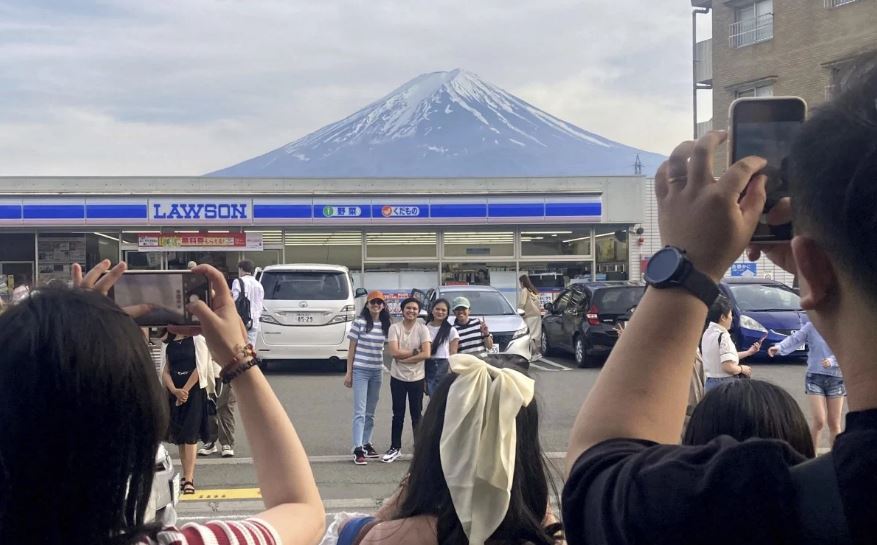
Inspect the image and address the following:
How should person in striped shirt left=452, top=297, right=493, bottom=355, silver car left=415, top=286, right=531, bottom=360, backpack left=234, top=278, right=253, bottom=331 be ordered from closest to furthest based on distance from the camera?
person in striped shirt left=452, top=297, right=493, bottom=355 < backpack left=234, top=278, right=253, bottom=331 < silver car left=415, top=286, right=531, bottom=360

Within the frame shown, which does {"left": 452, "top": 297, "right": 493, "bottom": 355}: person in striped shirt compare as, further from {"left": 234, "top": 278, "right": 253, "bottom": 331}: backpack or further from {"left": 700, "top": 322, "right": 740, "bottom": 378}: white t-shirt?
{"left": 234, "top": 278, "right": 253, "bottom": 331}: backpack

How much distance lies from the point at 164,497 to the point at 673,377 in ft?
5.61

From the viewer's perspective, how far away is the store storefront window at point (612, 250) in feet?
77.9

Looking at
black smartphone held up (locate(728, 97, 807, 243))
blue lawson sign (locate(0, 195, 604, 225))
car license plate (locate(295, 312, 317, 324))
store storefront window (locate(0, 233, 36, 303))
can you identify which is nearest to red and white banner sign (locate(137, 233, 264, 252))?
blue lawson sign (locate(0, 195, 604, 225))

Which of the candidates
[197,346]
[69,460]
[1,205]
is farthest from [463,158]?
[69,460]

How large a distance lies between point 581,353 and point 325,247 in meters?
9.64

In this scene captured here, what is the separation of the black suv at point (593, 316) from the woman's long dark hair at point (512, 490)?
41.1ft

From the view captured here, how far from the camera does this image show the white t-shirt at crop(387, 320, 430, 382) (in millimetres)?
8664

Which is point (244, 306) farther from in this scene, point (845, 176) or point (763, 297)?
point (845, 176)

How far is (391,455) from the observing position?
855cm

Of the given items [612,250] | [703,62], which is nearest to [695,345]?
[612,250]

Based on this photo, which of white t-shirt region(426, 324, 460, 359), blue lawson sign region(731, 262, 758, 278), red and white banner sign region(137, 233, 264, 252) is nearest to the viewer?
white t-shirt region(426, 324, 460, 359)

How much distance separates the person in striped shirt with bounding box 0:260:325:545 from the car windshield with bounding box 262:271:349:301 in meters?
13.2

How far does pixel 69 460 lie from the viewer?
1.40 metres
